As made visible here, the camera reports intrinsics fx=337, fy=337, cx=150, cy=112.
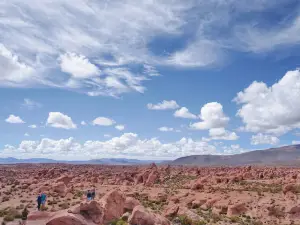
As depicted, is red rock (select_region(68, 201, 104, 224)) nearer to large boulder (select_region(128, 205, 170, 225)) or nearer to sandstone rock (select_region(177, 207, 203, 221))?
large boulder (select_region(128, 205, 170, 225))

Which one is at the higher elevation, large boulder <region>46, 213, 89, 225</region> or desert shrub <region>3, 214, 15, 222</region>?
large boulder <region>46, 213, 89, 225</region>

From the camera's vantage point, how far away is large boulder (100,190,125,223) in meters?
25.8

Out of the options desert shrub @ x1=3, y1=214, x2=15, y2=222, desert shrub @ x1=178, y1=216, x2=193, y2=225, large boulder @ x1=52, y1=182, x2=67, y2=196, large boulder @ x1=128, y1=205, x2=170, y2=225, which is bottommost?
desert shrub @ x1=178, y1=216, x2=193, y2=225

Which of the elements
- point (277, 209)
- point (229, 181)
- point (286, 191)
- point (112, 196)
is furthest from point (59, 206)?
point (229, 181)

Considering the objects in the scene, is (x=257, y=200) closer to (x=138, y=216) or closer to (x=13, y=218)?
(x=138, y=216)

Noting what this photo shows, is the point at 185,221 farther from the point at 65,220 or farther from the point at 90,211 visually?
the point at 65,220

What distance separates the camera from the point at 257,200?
42.9 meters

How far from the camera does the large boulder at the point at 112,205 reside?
25.8m

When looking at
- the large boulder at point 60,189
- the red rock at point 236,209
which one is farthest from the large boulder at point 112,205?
the large boulder at point 60,189

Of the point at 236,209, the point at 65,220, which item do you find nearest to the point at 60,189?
the point at 236,209

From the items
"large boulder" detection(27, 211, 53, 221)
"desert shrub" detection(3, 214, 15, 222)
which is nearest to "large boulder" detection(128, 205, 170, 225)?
"large boulder" detection(27, 211, 53, 221)

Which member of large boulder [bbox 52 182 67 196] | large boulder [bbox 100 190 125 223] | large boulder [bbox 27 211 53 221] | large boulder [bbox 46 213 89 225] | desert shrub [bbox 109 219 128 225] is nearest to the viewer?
large boulder [bbox 46 213 89 225]

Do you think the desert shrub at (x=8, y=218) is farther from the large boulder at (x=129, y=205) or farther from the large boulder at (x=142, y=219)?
the large boulder at (x=142, y=219)

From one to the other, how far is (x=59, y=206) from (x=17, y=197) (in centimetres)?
1241
